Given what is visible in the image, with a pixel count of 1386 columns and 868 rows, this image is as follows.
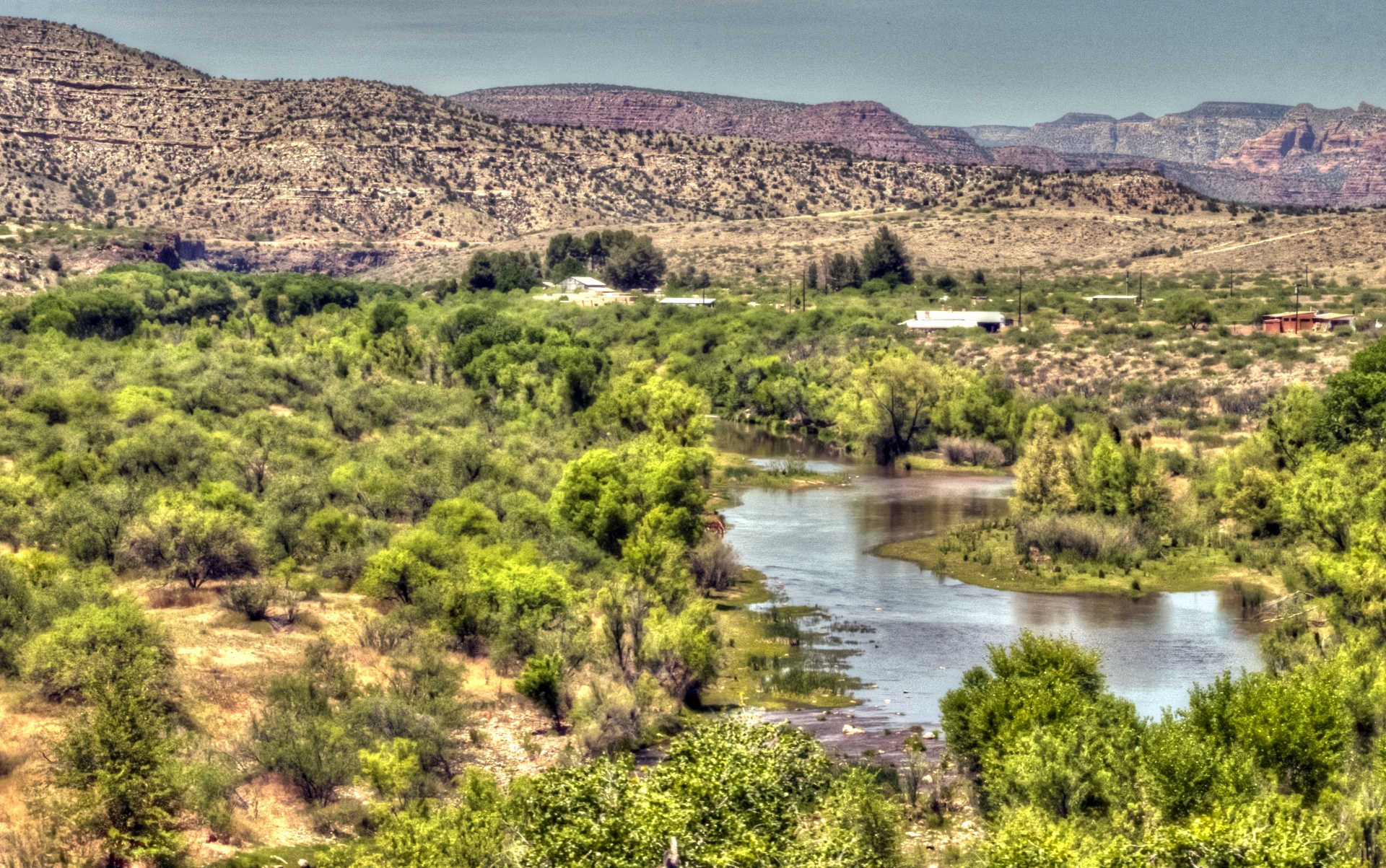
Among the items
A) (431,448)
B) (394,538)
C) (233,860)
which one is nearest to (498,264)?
(431,448)

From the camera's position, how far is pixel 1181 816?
23.5m

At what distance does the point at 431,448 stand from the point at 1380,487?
3261 centimetres

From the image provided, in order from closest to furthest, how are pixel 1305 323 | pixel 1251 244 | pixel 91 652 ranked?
pixel 91 652
pixel 1305 323
pixel 1251 244

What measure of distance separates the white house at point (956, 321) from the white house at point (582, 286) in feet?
112

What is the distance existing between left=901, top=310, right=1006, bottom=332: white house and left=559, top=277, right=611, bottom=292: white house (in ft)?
112

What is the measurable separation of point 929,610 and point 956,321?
202 ft

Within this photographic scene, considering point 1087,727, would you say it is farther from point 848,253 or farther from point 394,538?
point 848,253

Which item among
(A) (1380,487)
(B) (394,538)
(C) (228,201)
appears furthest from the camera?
(C) (228,201)

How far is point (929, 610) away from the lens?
45375 millimetres

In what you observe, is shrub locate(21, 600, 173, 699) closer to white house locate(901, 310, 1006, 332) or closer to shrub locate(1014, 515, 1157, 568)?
shrub locate(1014, 515, 1157, 568)

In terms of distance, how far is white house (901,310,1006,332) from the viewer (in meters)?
103

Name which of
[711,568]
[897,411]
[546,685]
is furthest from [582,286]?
[546,685]

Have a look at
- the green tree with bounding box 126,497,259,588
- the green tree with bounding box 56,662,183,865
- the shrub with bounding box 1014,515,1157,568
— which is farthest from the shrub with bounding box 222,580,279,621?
the shrub with bounding box 1014,515,1157,568

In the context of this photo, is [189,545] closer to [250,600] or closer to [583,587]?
[250,600]
